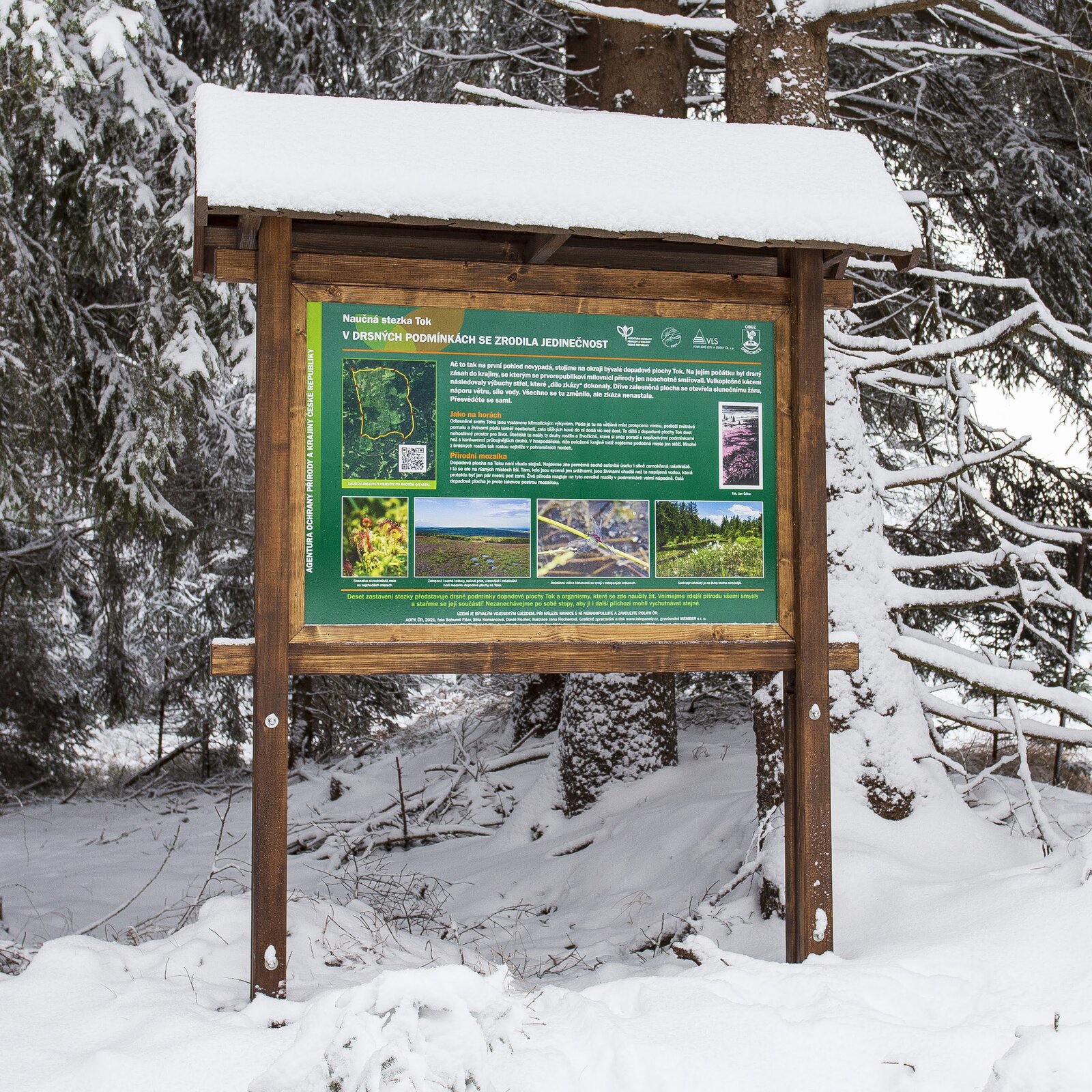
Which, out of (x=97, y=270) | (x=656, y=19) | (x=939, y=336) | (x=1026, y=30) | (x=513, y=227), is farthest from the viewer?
(x=939, y=336)

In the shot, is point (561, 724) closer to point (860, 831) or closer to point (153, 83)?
point (860, 831)

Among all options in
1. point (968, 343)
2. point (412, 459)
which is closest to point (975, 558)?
point (968, 343)

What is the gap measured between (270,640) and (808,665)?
1714 mm

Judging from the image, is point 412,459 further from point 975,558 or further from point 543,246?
point 975,558

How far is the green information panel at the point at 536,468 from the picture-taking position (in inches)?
138

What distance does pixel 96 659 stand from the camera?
10.8m

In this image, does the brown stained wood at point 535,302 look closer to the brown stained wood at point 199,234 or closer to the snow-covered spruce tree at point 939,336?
the brown stained wood at point 199,234

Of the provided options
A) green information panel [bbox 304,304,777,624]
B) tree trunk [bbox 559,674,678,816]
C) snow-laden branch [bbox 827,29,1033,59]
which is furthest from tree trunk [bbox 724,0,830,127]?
tree trunk [bbox 559,674,678,816]

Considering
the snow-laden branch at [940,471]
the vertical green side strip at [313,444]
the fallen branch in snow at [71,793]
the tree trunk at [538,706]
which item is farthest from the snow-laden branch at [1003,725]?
the fallen branch in snow at [71,793]

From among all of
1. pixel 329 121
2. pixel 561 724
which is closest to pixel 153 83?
pixel 329 121

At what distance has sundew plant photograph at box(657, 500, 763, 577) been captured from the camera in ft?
12.1

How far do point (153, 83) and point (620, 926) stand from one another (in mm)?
4738

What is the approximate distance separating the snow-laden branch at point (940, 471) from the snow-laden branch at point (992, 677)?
73cm

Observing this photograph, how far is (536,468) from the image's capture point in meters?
3.62
